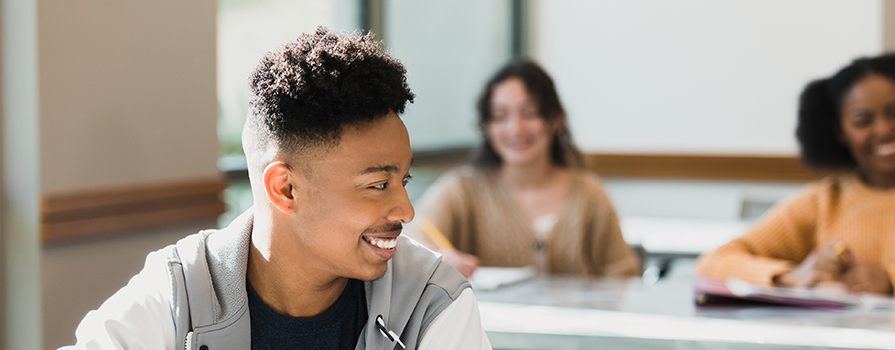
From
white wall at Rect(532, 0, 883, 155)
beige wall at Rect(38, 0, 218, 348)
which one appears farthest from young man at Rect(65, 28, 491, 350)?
white wall at Rect(532, 0, 883, 155)

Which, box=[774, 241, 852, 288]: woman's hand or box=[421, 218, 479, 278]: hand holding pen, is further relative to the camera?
box=[421, 218, 479, 278]: hand holding pen

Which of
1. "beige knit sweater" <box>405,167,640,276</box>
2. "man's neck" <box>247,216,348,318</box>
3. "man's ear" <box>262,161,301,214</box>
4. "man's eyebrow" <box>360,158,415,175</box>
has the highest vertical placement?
"man's eyebrow" <box>360,158,415,175</box>

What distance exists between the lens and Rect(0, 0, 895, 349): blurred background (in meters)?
1.80

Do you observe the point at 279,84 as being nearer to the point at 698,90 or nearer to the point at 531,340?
the point at 531,340

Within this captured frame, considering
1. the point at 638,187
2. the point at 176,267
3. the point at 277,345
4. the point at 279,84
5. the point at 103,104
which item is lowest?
the point at 638,187

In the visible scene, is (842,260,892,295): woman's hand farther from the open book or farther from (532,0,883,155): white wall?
(532,0,883,155): white wall

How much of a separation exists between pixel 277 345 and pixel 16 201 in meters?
1.02

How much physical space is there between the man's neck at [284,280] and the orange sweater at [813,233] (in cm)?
122

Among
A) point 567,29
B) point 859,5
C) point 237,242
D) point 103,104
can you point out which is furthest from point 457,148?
point 237,242

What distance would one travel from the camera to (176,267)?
108 centimetres

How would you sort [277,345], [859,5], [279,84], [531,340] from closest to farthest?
[279,84], [277,345], [531,340], [859,5]

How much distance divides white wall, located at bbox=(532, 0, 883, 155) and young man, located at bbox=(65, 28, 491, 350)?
3.28 meters

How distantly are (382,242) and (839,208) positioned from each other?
154 cm

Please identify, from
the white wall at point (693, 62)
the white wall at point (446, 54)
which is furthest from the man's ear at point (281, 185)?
the white wall at point (693, 62)
